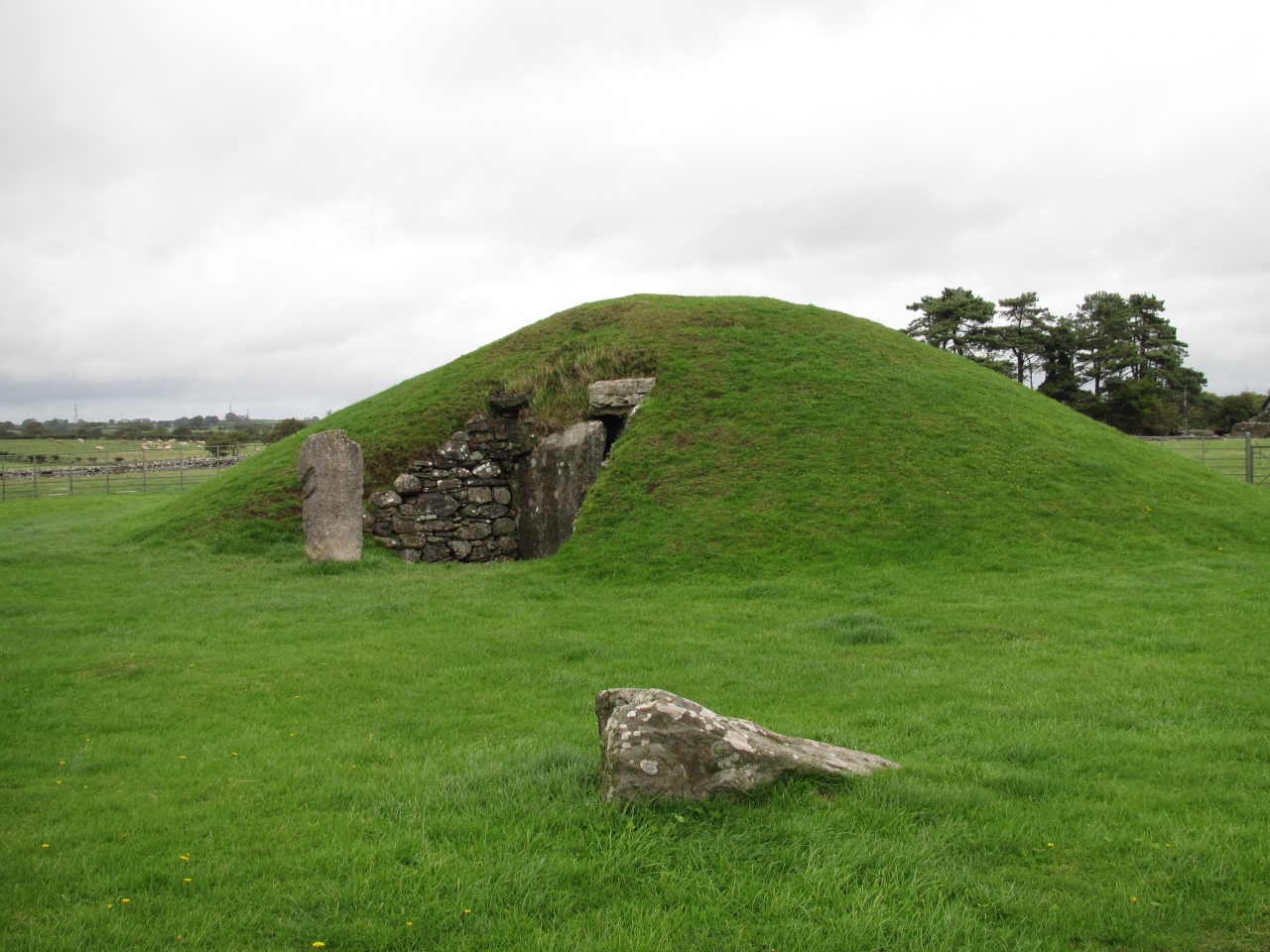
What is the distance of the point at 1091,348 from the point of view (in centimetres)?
6034

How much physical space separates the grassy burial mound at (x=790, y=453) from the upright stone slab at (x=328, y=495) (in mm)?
2728

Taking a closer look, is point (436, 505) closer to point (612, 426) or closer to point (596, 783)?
point (612, 426)

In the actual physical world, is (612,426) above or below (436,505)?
above

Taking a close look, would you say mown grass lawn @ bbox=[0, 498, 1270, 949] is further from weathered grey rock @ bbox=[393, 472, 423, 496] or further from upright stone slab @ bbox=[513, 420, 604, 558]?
weathered grey rock @ bbox=[393, 472, 423, 496]

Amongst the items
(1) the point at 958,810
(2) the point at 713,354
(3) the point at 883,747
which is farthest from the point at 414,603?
(2) the point at 713,354

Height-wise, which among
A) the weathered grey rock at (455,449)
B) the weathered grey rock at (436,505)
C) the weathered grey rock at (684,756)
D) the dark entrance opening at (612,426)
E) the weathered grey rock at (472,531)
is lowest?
the weathered grey rock at (684,756)

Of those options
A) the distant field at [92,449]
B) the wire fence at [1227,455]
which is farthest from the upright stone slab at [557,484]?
the distant field at [92,449]

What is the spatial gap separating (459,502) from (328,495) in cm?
414

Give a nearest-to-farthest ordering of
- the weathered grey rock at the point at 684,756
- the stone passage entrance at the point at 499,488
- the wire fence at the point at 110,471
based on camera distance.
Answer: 1. the weathered grey rock at the point at 684,756
2. the stone passage entrance at the point at 499,488
3. the wire fence at the point at 110,471

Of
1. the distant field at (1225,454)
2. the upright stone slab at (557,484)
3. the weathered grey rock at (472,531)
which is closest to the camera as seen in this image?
the upright stone slab at (557,484)

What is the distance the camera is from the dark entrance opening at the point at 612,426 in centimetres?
2248

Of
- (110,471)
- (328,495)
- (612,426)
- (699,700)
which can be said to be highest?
(612,426)

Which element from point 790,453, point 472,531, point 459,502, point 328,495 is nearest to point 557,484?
point 472,531

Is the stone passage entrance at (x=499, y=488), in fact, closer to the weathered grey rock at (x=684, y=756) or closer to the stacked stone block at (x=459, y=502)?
the stacked stone block at (x=459, y=502)
